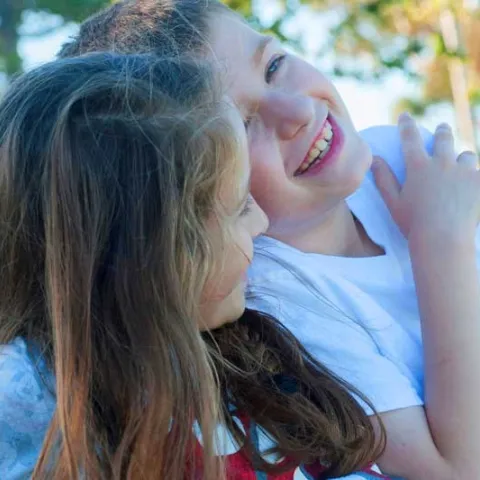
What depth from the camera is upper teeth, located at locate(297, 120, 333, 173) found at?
122 centimetres

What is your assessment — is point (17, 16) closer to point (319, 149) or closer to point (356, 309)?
point (319, 149)

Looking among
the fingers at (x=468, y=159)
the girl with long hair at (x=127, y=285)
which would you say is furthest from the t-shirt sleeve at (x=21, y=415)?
the fingers at (x=468, y=159)

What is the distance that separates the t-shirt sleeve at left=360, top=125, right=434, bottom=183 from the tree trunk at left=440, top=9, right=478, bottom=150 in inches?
79.6

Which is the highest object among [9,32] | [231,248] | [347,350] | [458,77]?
[231,248]

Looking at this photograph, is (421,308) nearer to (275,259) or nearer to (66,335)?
(275,259)

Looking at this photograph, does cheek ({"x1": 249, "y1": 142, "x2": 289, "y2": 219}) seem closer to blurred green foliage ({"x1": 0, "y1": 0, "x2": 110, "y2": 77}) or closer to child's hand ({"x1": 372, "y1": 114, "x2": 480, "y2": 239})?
child's hand ({"x1": 372, "y1": 114, "x2": 480, "y2": 239})

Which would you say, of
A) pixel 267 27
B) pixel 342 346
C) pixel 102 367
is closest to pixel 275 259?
pixel 342 346

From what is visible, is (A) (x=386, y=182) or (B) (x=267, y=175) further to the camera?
(A) (x=386, y=182)

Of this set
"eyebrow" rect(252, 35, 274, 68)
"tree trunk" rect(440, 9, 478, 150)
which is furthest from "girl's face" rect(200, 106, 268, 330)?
"tree trunk" rect(440, 9, 478, 150)

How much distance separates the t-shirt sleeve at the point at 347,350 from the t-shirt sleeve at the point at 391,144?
1.12 feet

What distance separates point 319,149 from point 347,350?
32 cm

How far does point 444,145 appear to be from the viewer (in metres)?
1.34

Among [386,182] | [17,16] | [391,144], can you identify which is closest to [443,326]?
[386,182]

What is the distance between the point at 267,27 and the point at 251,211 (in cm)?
203
